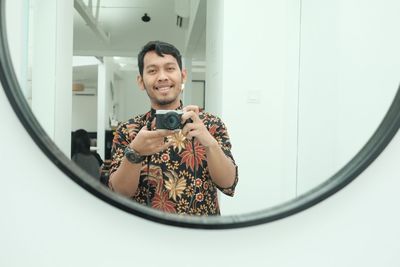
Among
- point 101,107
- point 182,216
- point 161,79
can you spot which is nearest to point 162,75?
point 161,79

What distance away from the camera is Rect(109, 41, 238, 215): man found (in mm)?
553

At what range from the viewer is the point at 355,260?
60 centimetres

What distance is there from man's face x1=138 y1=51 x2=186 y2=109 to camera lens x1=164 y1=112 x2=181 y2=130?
0.8 inches

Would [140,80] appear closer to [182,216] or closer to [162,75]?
[162,75]

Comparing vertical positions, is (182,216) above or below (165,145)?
below

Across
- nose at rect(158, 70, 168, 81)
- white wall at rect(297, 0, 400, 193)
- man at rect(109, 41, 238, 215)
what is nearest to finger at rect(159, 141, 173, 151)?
man at rect(109, 41, 238, 215)

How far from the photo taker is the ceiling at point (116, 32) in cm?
55

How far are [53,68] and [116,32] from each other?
12 cm

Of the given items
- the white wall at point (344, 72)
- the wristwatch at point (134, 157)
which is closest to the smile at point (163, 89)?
the wristwatch at point (134, 157)

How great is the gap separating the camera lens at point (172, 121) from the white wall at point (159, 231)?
0.16 m

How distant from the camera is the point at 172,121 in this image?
54cm

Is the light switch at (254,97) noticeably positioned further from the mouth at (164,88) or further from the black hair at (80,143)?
the black hair at (80,143)

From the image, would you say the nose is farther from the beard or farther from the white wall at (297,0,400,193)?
the white wall at (297,0,400,193)

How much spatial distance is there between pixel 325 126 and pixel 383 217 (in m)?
0.18
